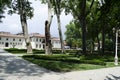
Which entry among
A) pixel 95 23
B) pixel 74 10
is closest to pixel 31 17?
pixel 74 10

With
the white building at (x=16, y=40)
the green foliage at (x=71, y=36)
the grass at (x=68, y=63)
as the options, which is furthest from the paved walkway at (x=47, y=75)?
the white building at (x=16, y=40)

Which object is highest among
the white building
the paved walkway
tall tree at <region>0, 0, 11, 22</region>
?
tall tree at <region>0, 0, 11, 22</region>

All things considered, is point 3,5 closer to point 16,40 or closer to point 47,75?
point 47,75

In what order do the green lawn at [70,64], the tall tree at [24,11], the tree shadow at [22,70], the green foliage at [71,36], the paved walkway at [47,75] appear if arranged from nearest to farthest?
1. the paved walkway at [47,75]
2. the tree shadow at [22,70]
3. the green lawn at [70,64]
4. the tall tree at [24,11]
5. the green foliage at [71,36]

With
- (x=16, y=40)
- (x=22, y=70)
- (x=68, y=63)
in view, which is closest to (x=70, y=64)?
(x=68, y=63)

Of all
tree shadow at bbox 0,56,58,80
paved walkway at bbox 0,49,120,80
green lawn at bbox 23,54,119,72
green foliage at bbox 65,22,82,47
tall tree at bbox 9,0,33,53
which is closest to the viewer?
paved walkway at bbox 0,49,120,80

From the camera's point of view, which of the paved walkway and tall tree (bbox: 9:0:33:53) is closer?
the paved walkway

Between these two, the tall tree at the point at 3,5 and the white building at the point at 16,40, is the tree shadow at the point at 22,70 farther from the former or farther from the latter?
the white building at the point at 16,40

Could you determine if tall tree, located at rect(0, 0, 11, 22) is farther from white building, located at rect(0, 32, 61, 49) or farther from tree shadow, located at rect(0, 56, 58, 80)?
white building, located at rect(0, 32, 61, 49)

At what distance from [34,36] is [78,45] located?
20.9 meters

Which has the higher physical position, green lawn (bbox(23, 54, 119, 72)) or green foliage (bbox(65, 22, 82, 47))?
green foliage (bbox(65, 22, 82, 47))

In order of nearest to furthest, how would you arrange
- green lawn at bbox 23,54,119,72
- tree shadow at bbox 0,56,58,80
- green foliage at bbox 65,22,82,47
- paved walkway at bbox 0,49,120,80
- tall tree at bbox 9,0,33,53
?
paved walkway at bbox 0,49,120,80 → tree shadow at bbox 0,56,58,80 → green lawn at bbox 23,54,119,72 → tall tree at bbox 9,0,33,53 → green foliage at bbox 65,22,82,47

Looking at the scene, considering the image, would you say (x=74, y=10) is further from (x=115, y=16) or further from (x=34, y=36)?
(x=34, y=36)

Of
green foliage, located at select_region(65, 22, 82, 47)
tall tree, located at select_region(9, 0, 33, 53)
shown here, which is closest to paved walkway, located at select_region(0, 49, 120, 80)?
tall tree, located at select_region(9, 0, 33, 53)
